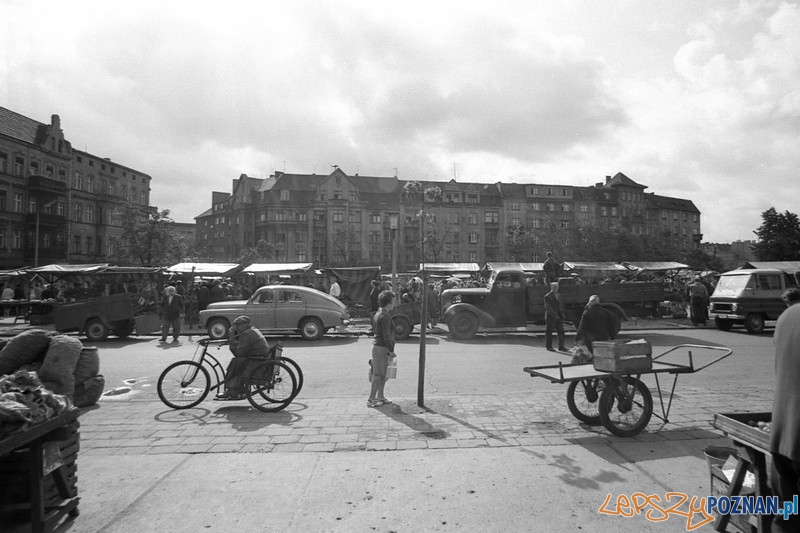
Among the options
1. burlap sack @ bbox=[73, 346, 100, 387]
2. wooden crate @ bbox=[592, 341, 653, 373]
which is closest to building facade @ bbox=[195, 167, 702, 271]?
burlap sack @ bbox=[73, 346, 100, 387]

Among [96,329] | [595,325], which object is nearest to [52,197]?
[96,329]

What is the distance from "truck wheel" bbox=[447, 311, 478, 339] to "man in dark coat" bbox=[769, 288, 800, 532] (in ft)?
40.8

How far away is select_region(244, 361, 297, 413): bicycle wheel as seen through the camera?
6.45 metres

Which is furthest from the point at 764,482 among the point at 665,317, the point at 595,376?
the point at 665,317

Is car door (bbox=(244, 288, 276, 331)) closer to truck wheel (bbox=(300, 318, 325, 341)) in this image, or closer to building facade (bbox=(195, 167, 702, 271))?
truck wheel (bbox=(300, 318, 325, 341))

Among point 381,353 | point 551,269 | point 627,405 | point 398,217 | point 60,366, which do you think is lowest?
point 627,405

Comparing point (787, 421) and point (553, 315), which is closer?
point (787, 421)

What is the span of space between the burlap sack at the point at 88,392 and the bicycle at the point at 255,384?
46.4 inches

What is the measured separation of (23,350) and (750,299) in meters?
19.4

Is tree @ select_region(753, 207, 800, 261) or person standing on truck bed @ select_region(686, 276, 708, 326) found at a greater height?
→ tree @ select_region(753, 207, 800, 261)

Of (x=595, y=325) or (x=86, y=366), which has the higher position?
(x=595, y=325)

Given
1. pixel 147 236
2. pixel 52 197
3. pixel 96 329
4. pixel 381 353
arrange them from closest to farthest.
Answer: pixel 381 353
pixel 96 329
pixel 147 236
pixel 52 197

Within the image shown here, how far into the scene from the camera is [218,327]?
14.8 metres

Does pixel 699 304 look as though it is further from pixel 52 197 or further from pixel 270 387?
pixel 52 197
